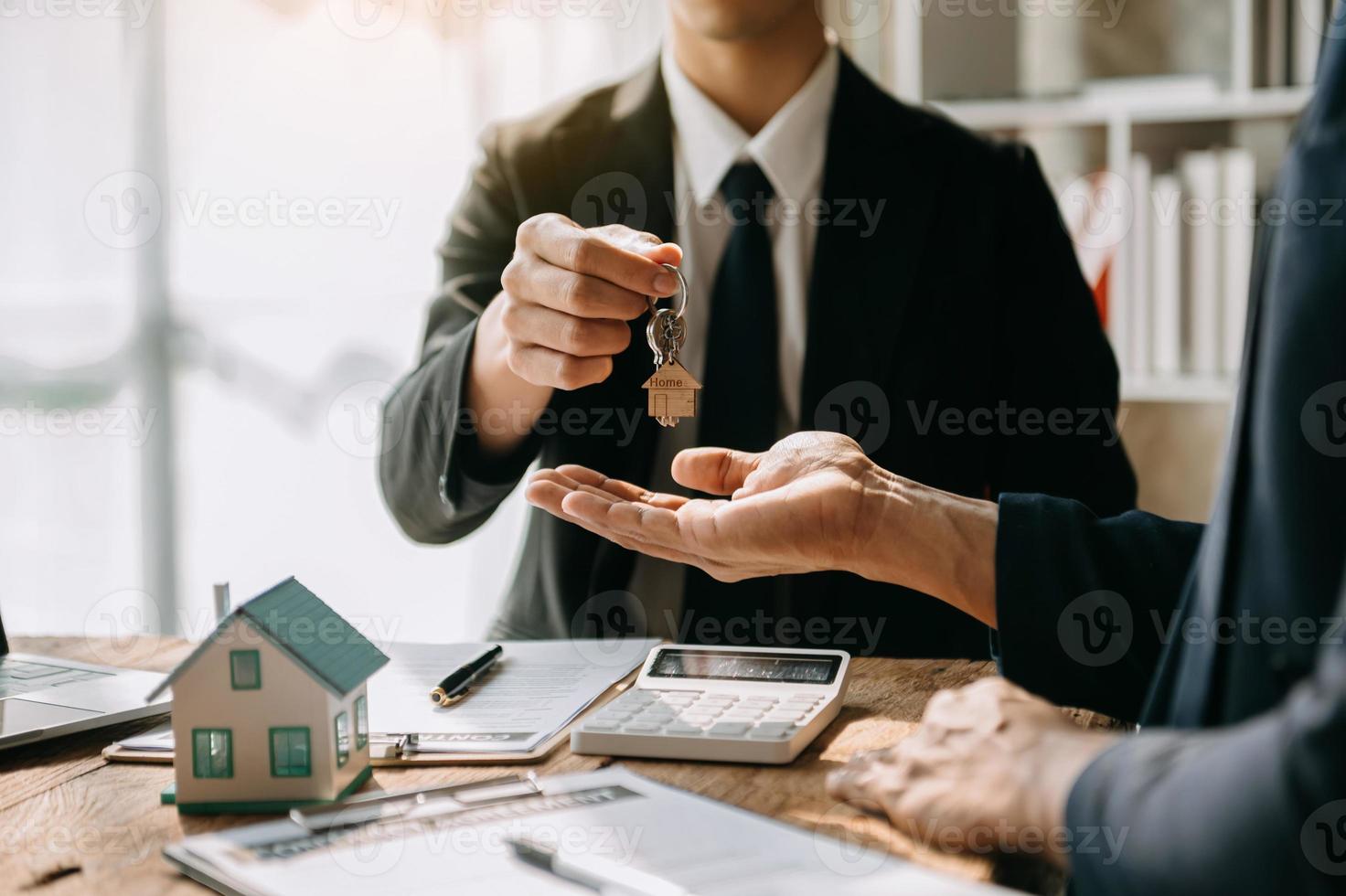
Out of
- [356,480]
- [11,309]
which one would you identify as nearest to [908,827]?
[356,480]

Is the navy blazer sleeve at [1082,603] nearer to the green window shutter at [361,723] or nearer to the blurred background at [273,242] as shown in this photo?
the green window shutter at [361,723]

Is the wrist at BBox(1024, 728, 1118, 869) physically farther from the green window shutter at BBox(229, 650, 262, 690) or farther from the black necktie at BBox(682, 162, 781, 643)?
the black necktie at BBox(682, 162, 781, 643)

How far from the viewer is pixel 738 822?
2.54 feet

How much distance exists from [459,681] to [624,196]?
37.3 inches

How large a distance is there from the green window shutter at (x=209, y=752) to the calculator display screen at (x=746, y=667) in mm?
387

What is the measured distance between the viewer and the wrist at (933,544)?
1060 millimetres

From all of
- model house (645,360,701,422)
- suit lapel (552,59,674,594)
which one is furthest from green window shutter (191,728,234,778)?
suit lapel (552,59,674,594)

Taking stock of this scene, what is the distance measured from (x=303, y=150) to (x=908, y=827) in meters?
2.70

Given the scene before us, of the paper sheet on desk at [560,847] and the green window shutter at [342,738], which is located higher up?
the green window shutter at [342,738]

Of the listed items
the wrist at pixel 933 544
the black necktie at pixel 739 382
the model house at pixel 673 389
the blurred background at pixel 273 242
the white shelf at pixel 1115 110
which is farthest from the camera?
the blurred background at pixel 273 242

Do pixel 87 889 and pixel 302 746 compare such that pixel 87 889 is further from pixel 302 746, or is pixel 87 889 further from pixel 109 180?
pixel 109 180

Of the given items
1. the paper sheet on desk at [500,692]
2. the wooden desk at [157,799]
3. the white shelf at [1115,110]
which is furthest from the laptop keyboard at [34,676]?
the white shelf at [1115,110]

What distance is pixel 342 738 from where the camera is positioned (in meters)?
0.86

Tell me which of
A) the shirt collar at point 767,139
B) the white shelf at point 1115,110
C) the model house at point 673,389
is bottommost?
the model house at point 673,389
